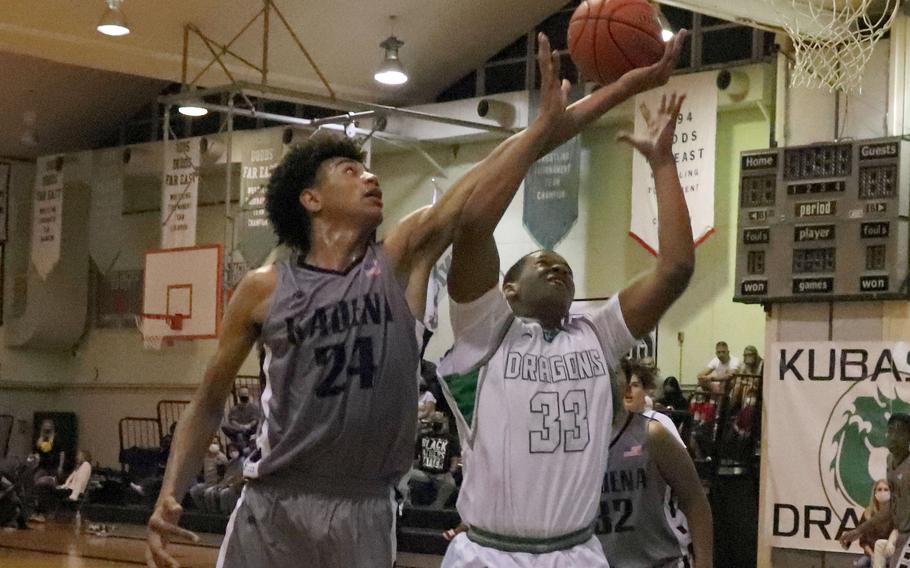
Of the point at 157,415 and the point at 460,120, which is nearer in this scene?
the point at 460,120

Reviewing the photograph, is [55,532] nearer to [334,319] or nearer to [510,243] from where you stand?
[510,243]

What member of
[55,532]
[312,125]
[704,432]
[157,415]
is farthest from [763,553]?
[157,415]

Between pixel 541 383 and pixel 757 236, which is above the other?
pixel 757 236

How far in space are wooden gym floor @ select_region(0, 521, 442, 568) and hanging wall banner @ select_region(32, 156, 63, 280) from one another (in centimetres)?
537

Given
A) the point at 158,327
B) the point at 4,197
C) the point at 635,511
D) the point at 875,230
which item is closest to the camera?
the point at 635,511

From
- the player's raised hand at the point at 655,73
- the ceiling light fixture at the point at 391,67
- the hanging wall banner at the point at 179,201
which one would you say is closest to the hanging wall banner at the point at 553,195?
the ceiling light fixture at the point at 391,67

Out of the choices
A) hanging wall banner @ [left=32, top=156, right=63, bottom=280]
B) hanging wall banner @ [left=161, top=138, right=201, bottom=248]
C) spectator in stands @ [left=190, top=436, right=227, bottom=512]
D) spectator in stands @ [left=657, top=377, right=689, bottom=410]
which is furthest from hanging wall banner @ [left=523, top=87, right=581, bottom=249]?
hanging wall banner @ [left=32, top=156, right=63, bottom=280]

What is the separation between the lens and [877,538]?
957 cm

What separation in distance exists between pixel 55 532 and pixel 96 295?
269 inches

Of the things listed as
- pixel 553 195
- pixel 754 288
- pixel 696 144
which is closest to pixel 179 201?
pixel 553 195

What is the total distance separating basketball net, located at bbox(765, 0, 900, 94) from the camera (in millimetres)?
9539

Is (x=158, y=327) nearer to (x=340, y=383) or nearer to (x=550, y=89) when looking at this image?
(x=340, y=383)

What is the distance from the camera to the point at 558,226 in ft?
51.7

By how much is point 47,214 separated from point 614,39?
61.0 ft
